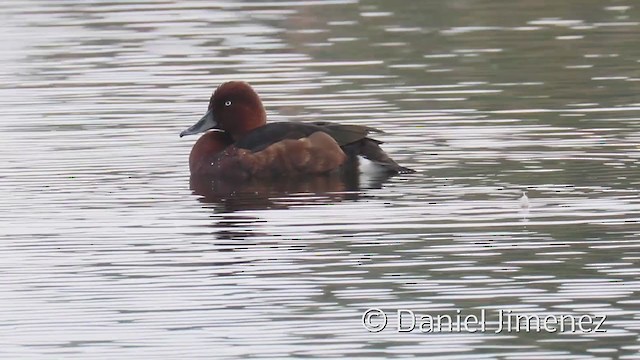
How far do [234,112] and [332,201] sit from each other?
2.25m

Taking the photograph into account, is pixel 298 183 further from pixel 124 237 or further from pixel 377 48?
pixel 377 48

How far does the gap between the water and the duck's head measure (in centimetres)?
45

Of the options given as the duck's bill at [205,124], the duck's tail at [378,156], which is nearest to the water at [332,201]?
the duck's tail at [378,156]

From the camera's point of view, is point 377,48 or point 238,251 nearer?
point 238,251

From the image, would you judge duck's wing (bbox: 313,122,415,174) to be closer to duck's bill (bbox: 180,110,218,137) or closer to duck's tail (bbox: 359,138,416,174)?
duck's tail (bbox: 359,138,416,174)

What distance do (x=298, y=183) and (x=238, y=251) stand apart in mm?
2853

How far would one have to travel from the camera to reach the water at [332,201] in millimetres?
8969

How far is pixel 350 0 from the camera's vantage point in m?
26.5

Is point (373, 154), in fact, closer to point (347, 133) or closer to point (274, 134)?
point (347, 133)

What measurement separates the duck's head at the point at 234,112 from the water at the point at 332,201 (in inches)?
17.9

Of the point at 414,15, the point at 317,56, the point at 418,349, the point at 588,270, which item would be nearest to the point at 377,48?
the point at 317,56

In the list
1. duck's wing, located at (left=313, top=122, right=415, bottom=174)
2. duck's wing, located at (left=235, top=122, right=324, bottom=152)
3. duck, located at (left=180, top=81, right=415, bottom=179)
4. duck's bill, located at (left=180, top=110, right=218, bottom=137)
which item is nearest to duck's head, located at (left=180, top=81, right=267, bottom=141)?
duck's bill, located at (left=180, top=110, right=218, bottom=137)

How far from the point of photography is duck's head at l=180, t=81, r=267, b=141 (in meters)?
14.5

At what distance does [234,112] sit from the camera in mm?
14508
